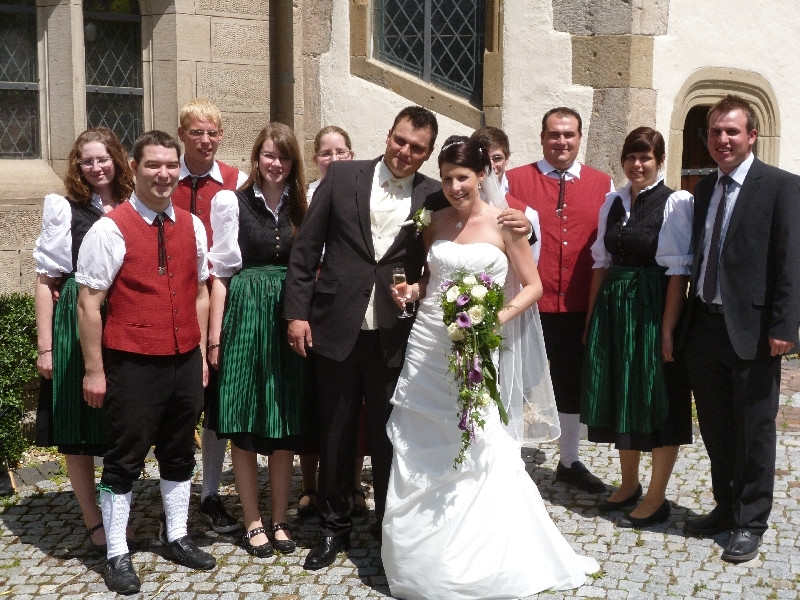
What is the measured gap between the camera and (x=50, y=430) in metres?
5.01

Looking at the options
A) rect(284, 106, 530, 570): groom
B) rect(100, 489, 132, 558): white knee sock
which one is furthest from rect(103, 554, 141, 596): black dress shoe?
rect(284, 106, 530, 570): groom

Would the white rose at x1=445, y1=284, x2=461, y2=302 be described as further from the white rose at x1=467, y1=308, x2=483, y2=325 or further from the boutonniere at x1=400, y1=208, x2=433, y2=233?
the boutonniere at x1=400, y1=208, x2=433, y2=233

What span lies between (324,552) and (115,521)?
3.14ft

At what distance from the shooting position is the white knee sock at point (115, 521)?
4.73m

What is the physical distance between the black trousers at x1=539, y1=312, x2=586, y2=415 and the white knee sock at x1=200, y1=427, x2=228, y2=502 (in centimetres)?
189

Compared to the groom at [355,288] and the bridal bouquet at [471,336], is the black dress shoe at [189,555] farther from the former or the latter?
the bridal bouquet at [471,336]

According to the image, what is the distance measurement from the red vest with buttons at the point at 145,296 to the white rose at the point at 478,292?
4.19ft

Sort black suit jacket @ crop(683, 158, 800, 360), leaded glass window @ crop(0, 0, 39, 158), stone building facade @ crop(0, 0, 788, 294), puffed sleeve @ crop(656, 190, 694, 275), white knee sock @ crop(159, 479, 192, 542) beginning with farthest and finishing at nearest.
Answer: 1. stone building facade @ crop(0, 0, 788, 294)
2. leaded glass window @ crop(0, 0, 39, 158)
3. puffed sleeve @ crop(656, 190, 694, 275)
4. white knee sock @ crop(159, 479, 192, 542)
5. black suit jacket @ crop(683, 158, 800, 360)

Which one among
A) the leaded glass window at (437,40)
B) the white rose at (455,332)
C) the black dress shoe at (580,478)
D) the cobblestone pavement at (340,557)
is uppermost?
the leaded glass window at (437,40)

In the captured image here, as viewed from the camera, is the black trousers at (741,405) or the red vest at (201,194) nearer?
the black trousers at (741,405)

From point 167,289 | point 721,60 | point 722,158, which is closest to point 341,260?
point 167,289

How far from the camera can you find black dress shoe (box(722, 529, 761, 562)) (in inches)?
196

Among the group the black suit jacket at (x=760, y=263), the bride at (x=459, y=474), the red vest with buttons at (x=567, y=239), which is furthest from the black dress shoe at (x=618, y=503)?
the black suit jacket at (x=760, y=263)

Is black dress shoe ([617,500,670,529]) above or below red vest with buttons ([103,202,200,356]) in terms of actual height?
below
